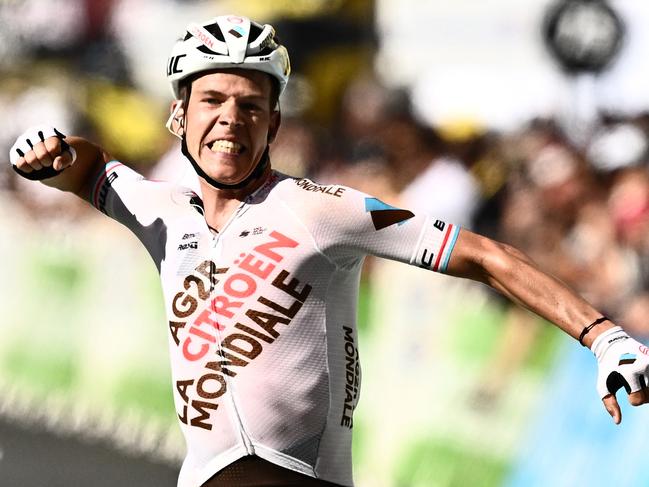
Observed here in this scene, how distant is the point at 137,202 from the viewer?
4895mm

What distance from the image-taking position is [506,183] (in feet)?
27.7

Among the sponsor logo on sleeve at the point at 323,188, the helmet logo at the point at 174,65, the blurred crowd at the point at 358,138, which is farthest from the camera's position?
the blurred crowd at the point at 358,138

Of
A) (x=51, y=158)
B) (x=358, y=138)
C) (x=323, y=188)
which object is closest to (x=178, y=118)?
(x=51, y=158)

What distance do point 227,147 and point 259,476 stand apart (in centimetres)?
117

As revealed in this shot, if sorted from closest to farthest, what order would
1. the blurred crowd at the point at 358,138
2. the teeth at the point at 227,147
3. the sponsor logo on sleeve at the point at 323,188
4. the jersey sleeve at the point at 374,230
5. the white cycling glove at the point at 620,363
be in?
the white cycling glove at the point at 620,363, the jersey sleeve at the point at 374,230, the sponsor logo on sleeve at the point at 323,188, the teeth at the point at 227,147, the blurred crowd at the point at 358,138

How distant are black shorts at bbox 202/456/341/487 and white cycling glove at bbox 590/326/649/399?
1.11m

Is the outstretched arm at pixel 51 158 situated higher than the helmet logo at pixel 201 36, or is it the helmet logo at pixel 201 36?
the helmet logo at pixel 201 36

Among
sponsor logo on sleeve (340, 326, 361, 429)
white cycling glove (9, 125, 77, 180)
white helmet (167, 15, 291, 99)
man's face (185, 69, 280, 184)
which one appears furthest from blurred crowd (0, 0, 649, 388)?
white cycling glove (9, 125, 77, 180)

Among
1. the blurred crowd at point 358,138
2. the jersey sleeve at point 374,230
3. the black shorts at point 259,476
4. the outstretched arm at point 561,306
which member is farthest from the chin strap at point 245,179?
the blurred crowd at point 358,138

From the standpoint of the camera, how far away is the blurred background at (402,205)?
26.8 feet

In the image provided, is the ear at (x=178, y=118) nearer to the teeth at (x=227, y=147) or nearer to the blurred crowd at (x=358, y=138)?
the teeth at (x=227, y=147)

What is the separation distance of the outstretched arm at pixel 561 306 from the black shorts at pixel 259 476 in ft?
2.90

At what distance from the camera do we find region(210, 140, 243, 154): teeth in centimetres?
459

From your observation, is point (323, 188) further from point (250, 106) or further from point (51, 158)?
point (51, 158)
